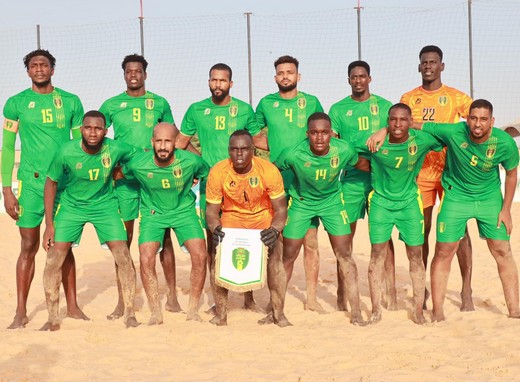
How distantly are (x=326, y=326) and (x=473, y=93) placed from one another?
10.6 m

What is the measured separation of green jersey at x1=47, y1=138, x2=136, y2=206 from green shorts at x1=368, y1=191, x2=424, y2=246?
244cm

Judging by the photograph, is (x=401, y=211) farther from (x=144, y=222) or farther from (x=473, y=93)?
(x=473, y=93)

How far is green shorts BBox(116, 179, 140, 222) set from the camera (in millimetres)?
8000

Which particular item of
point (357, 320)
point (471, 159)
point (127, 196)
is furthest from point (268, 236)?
point (471, 159)

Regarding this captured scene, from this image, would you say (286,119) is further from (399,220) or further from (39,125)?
(39,125)

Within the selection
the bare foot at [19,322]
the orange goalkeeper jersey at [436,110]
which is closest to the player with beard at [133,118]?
the bare foot at [19,322]

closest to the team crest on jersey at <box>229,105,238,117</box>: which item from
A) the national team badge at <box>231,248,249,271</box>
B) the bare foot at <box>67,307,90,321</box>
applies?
the national team badge at <box>231,248,249,271</box>

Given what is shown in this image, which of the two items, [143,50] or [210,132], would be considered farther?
[143,50]

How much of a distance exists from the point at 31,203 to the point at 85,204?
1.96 feet

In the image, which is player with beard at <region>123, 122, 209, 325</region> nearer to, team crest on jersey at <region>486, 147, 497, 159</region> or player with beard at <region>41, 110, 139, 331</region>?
player with beard at <region>41, 110, 139, 331</region>

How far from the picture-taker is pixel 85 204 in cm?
744

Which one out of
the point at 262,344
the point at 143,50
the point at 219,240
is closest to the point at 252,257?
the point at 219,240

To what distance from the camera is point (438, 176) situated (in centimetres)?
816

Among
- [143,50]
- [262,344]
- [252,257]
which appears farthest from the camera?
[143,50]
